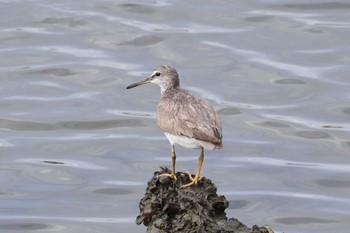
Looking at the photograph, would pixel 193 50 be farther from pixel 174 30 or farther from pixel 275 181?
pixel 275 181

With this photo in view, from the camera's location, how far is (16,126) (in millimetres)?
17188

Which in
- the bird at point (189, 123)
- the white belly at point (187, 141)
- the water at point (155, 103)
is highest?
the bird at point (189, 123)

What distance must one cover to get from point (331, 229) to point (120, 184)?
3223 millimetres

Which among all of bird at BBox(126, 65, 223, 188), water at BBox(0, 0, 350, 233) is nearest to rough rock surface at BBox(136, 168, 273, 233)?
bird at BBox(126, 65, 223, 188)

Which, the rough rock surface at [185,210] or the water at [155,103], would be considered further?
the water at [155,103]

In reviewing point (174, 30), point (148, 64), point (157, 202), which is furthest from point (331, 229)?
point (174, 30)

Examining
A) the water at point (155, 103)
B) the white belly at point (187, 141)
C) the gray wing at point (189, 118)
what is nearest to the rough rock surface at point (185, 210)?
the gray wing at point (189, 118)

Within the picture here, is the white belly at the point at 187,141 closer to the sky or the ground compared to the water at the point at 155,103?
closer to the sky

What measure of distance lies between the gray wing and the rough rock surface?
793mm

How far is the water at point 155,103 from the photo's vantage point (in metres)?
14.6

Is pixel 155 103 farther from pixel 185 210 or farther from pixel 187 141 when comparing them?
pixel 185 210

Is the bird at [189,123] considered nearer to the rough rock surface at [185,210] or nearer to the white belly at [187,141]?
the white belly at [187,141]

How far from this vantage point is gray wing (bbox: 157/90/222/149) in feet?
33.5

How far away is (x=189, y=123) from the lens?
34.3 ft
